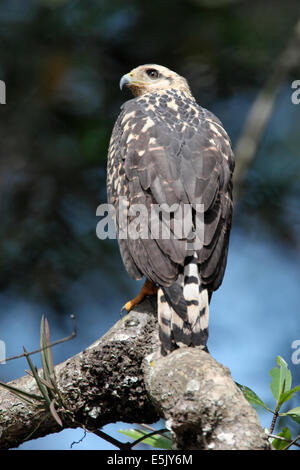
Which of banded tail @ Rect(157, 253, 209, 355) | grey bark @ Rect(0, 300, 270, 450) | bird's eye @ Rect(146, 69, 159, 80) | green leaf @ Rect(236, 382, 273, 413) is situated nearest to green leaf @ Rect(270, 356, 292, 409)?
green leaf @ Rect(236, 382, 273, 413)

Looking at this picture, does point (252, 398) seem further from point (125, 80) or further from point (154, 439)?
point (125, 80)

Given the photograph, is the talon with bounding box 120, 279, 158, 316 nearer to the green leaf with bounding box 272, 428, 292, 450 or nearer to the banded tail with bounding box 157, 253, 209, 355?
the banded tail with bounding box 157, 253, 209, 355

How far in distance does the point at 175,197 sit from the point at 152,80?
6.12 ft

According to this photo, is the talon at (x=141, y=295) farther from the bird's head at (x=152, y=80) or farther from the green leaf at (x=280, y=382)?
the bird's head at (x=152, y=80)

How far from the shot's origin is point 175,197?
128 inches

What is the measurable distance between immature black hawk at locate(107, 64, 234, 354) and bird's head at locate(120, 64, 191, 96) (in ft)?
1.65

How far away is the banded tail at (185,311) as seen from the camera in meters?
2.72

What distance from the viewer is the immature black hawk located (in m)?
2.88

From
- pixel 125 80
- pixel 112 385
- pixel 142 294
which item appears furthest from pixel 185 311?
pixel 125 80

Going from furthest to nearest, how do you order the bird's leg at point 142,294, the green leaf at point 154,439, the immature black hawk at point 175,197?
the bird's leg at point 142,294, the immature black hawk at point 175,197, the green leaf at point 154,439

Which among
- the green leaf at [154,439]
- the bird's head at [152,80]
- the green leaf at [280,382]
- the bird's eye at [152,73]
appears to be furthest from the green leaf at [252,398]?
the bird's eye at [152,73]

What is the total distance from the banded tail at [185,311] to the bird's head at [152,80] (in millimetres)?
2159

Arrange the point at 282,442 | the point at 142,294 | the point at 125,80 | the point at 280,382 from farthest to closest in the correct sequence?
1. the point at 125,80
2. the point at 142,294
3. the point at 280,382
4. the point at 282,442
